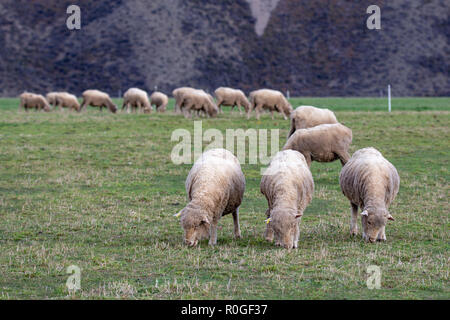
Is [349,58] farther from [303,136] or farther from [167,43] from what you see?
[303,136]

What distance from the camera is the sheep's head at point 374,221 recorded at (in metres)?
11.9

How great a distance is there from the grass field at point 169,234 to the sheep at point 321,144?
3.24 feet

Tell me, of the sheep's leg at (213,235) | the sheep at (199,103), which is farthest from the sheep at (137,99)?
the sheep's leg at (213,235)

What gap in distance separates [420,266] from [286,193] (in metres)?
2.76

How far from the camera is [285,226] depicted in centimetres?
1142

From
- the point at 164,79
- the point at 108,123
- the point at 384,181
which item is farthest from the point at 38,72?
the point at 384,181

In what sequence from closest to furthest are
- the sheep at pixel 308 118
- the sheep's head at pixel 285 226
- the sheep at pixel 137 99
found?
the sheep's head at pixel 285 226 → the sheep at pixel 308 118 → the sheep at pixel 137 99

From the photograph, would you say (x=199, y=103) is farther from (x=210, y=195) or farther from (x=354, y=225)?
(x=210, y=195)

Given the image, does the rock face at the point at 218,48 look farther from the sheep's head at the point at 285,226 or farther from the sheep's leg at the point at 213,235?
the sheep's head at the point at 285,226

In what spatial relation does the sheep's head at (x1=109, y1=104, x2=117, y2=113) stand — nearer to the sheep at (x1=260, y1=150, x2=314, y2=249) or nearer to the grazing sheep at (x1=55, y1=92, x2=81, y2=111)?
the grazing sheep at (x1=55, y1=92, x2=81, y2=111)

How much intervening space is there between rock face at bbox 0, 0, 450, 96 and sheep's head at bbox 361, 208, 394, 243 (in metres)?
64.5

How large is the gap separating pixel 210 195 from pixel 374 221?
9.68 ft

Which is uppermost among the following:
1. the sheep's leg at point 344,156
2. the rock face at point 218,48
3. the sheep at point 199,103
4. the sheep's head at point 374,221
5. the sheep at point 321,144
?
the rock face at point 218,48

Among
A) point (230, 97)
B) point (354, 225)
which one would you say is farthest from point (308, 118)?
point (230, 97)
